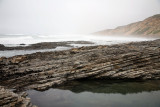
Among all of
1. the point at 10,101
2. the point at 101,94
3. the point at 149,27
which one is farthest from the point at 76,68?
the point at 149,27

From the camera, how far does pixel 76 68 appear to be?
1273cm

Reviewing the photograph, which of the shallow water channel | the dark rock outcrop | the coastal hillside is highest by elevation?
the coastal hillside

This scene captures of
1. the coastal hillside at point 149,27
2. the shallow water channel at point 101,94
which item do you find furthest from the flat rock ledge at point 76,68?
the coastal hillside at point 149,27

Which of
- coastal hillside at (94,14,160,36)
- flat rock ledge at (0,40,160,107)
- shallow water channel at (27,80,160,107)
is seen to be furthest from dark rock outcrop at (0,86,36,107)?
coastal hillside at (94,14,160,36)

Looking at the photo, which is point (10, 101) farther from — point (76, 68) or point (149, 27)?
point (149, 27)

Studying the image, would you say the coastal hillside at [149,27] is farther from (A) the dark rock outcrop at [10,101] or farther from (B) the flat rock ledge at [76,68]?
(A) the dark rock outcrop at [10,101]

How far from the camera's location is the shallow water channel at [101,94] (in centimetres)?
857

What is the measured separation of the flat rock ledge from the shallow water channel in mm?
739

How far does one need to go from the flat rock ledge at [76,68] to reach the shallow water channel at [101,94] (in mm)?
739

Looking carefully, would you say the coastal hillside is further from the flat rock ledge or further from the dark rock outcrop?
the dark rock outcrop

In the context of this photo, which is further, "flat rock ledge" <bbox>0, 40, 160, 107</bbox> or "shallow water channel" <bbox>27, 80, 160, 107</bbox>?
"flat rock ledge" <bbox>0, 40, 160, 107</bbox>

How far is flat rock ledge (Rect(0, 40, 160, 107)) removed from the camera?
11125mm

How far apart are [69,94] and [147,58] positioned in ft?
32.9

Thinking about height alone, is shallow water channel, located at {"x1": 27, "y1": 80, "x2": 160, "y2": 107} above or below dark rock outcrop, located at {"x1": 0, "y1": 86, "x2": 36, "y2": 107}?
below
